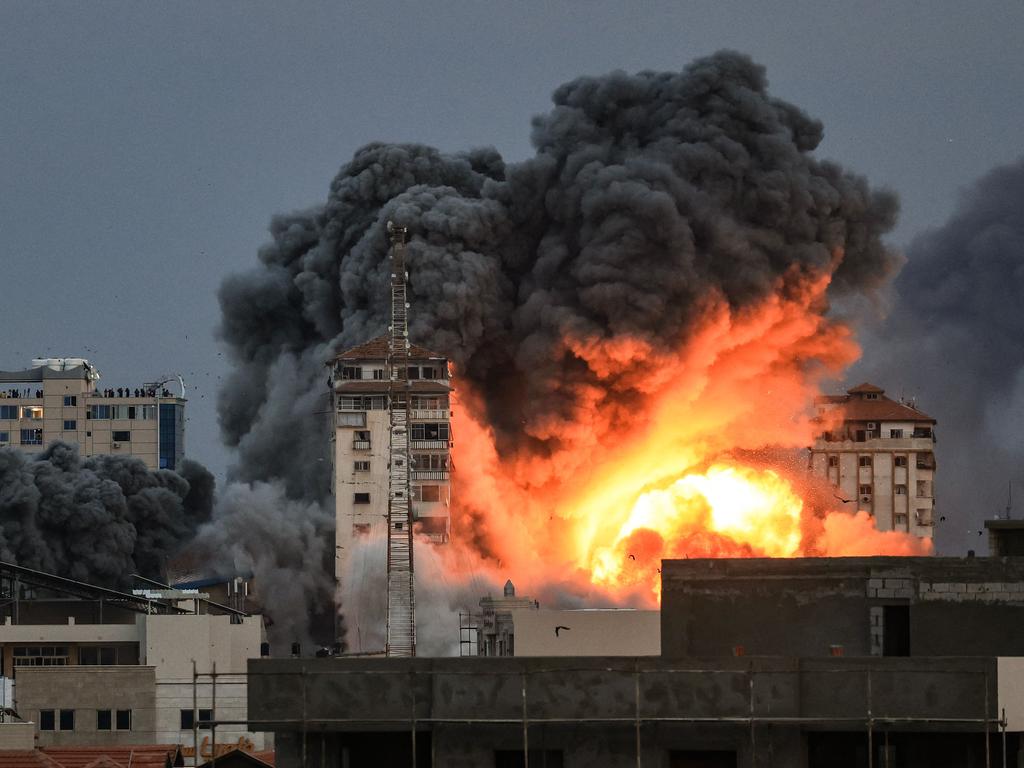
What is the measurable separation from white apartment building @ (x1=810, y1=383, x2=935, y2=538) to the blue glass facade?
4683 centimetres

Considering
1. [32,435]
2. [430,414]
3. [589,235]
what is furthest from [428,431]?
[32,435]

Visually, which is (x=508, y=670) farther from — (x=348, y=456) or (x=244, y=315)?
(x=244, y=315)

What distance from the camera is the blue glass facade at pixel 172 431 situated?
188 metres

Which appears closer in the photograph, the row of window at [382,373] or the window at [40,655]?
the window at [40,655]

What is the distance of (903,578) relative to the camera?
46031mm

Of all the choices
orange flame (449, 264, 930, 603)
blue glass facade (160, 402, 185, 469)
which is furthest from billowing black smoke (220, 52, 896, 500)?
blue glass facade (160, 402, 185, 469)

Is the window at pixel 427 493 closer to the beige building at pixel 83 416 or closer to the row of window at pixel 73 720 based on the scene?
the row of window at pixel 73 720

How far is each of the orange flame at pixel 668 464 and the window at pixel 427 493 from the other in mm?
935

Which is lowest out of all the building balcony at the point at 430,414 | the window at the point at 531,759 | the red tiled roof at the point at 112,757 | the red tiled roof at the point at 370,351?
the window at the point at 531,759

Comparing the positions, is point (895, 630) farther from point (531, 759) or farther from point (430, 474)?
point (430, 474)

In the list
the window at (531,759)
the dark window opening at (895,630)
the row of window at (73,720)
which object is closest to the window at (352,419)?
the row of window at (73,720)

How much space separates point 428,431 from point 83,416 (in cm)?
6431

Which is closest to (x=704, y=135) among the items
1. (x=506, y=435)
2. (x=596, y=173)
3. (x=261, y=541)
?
(x=596, y=173)

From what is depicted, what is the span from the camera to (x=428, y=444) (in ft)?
400
